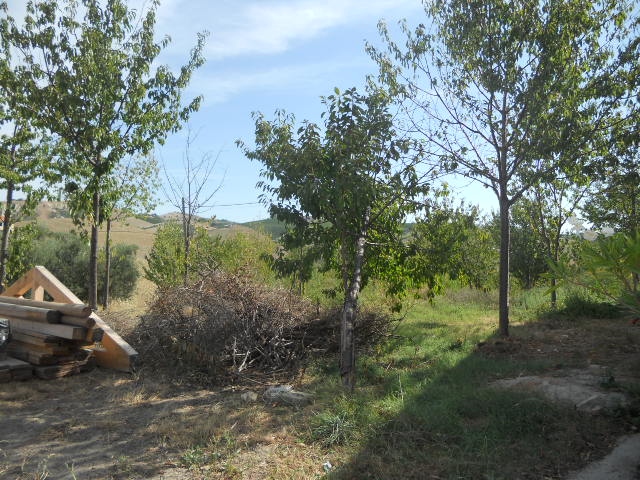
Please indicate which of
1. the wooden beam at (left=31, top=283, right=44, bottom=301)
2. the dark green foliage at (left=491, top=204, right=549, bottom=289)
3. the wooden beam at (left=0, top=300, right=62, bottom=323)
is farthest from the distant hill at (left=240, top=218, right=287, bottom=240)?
the dark green foliage at (left=491, top=204, right=549, bottom=289)

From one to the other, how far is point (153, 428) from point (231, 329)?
2.12 meters

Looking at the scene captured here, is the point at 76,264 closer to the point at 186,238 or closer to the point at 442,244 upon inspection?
the point at 186,238

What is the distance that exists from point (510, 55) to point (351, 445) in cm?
652

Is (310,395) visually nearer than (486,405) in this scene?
No

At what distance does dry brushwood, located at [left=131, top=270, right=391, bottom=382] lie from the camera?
6.72 meters

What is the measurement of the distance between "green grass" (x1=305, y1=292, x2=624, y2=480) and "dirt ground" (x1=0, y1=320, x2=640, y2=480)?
1.14 feet

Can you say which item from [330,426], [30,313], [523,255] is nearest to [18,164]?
[30,313]

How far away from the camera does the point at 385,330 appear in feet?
27.4

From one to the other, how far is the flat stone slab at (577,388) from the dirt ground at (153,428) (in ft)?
0.81

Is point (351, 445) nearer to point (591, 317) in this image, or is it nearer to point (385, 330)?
point (385, 330)

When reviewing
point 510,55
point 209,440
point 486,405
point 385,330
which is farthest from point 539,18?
point 209,440

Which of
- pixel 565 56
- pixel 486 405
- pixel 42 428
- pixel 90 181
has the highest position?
pixel 565 56

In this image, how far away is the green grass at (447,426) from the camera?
3.79 m

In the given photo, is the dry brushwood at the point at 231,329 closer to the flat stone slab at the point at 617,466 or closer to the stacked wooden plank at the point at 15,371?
the stacked wooden plank at the point at 15,371
